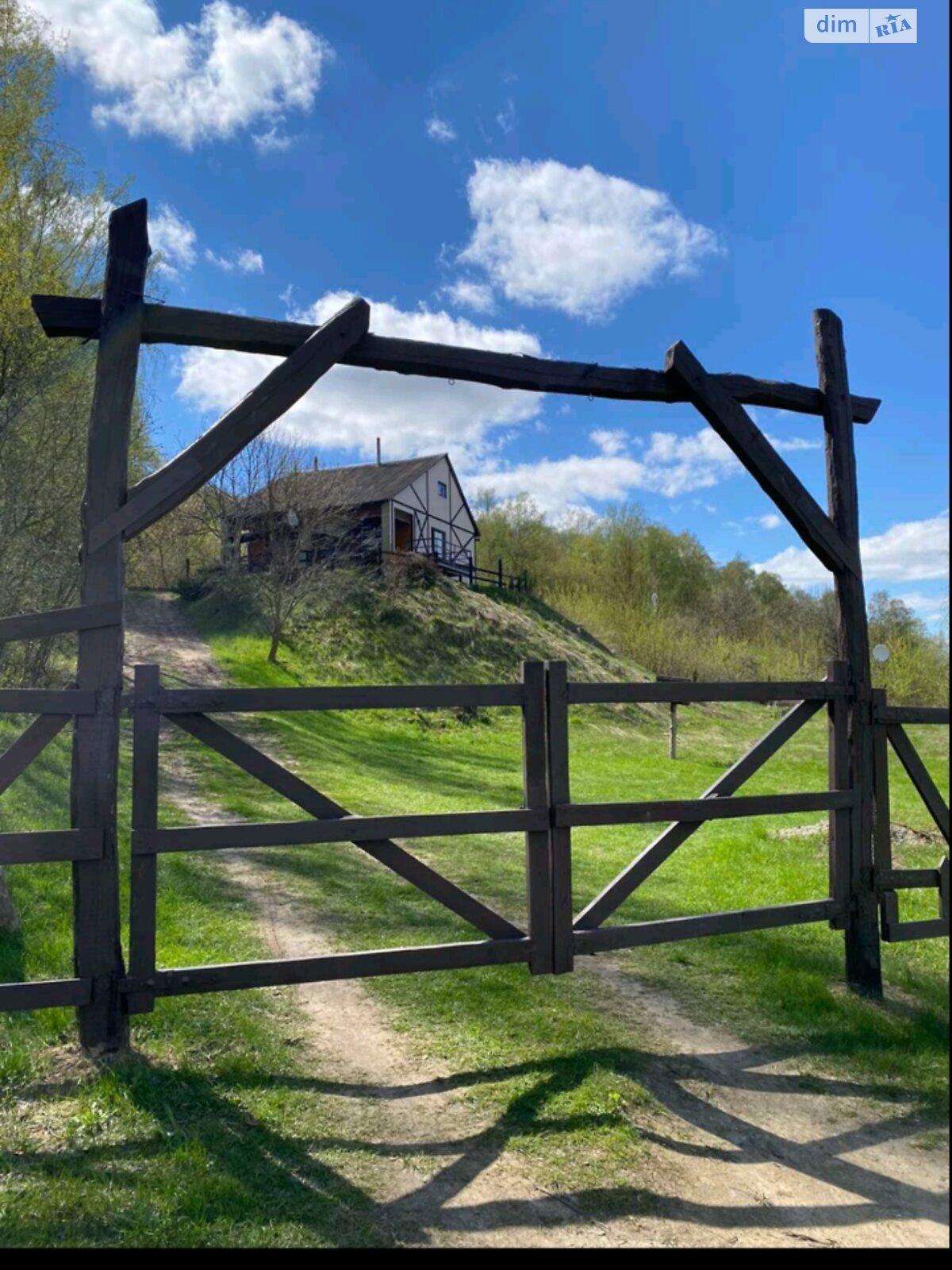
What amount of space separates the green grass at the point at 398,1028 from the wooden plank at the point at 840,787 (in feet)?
1.82

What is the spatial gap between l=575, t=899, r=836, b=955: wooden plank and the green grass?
1.45 feet

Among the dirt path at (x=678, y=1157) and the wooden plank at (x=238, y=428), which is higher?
the wooden plank at (x=238, y=428)

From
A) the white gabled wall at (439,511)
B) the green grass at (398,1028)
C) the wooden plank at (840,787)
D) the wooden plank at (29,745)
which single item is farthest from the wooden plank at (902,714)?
the white gabled wall at (439,511)

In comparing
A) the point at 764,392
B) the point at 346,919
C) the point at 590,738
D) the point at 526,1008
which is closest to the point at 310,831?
the point at 526,1008

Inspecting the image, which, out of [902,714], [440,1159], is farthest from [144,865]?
[902,714]

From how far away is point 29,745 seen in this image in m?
3.63

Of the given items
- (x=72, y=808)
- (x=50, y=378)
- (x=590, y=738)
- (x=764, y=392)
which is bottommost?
(x=590, y=738)

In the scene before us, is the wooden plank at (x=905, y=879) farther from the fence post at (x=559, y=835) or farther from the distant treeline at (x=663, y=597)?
the distant treeline at (x=663, y=597)


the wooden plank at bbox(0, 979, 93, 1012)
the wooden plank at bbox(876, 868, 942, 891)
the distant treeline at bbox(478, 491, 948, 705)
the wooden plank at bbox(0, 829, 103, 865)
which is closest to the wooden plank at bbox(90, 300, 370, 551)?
the wooden plank at bbox(0, 829, 103, 865)

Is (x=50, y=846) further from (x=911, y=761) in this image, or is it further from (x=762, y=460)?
(x=911, y=761)

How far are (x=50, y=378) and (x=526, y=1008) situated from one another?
1141cm

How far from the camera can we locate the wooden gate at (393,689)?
3.69 metres

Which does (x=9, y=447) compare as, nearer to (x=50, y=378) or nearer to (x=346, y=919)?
(x=50, y=378)

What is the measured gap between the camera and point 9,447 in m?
11.9
